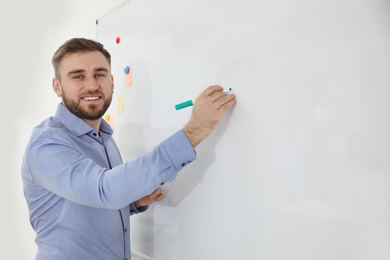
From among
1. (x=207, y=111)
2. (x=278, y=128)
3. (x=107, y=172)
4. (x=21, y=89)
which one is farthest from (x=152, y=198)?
(x=21, y=89)

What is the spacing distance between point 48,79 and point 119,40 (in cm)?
84

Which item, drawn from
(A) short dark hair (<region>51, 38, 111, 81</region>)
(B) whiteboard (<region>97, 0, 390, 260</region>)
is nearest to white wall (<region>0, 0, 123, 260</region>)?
(A) short dark hair (<region>51, 38, 111, 81</region>)

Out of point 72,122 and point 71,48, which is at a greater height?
point 71,48

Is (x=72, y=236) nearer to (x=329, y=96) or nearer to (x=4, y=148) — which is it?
(x=329, y=96)

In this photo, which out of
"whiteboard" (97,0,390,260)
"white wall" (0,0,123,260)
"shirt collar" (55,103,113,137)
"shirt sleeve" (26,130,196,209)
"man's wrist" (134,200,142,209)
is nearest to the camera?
"whiteboard" (97,0,390,260)

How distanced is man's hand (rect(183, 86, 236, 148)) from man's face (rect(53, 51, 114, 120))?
38 centimetres

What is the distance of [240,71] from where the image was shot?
79 cm

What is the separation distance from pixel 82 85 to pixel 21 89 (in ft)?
4.38

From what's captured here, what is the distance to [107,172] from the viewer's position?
746 millimetres

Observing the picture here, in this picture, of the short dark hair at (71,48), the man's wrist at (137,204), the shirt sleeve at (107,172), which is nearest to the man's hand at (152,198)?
the man's wrist at (137,204)

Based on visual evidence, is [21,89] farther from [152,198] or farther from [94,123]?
[152,198]

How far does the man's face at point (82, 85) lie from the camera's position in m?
0.98

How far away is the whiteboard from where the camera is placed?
559 mm

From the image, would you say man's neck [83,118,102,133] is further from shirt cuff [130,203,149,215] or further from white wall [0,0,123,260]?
white wall [0,0,123,260]
